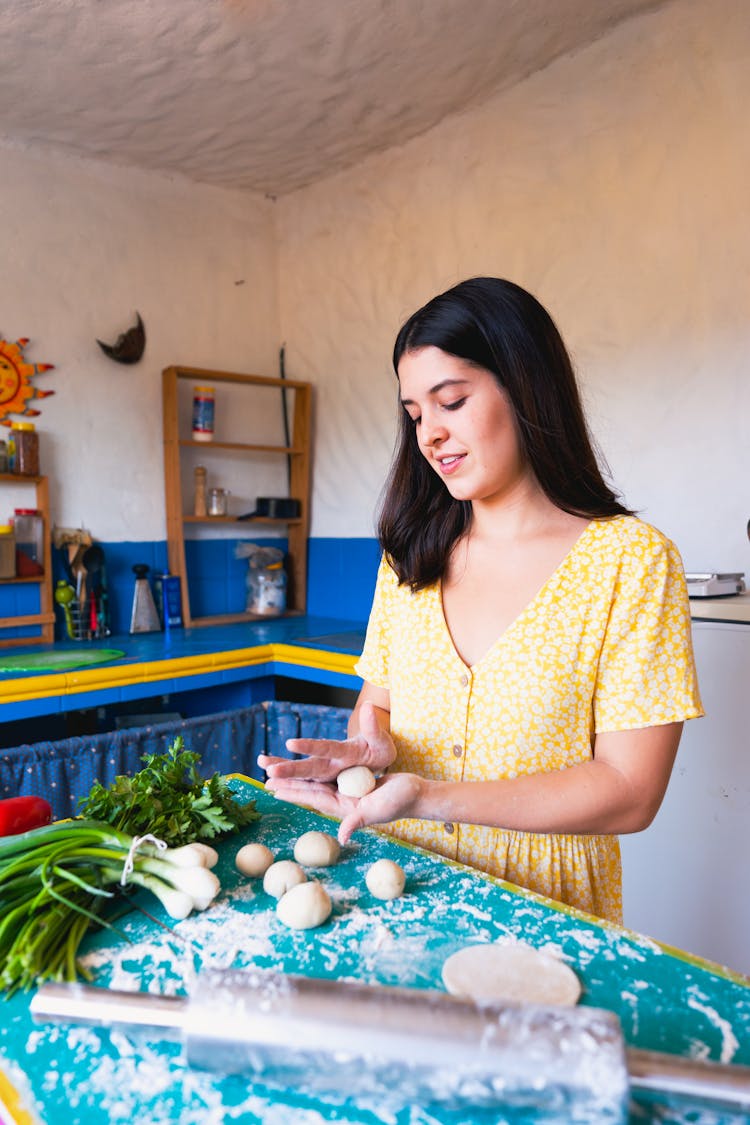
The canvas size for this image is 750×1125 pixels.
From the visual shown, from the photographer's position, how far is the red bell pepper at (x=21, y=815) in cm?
114

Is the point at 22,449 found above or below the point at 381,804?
above

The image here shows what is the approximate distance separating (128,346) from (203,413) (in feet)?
1.31

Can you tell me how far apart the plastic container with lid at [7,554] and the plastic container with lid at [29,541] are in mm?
49

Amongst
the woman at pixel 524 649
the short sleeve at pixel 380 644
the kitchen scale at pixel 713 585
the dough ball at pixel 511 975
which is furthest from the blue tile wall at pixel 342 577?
the dough ball at pixel 511 975

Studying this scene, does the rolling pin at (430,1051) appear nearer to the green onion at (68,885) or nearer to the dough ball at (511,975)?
the dough ball at (511,975)

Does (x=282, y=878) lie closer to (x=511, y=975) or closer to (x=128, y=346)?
(x=511, y=975)

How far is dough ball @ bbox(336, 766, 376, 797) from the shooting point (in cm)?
105

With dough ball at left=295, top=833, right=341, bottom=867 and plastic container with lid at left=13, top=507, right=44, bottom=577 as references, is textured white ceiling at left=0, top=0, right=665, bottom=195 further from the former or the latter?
dough ball at left=295, top=833, right=341, bottom=867

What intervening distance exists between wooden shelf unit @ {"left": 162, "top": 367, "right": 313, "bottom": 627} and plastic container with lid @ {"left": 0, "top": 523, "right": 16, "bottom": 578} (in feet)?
2.24

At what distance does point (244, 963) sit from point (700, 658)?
149cm

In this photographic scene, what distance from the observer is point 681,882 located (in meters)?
2.04

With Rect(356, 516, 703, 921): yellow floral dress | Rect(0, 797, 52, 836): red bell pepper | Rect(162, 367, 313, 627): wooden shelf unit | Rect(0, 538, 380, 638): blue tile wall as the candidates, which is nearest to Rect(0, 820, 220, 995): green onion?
Rect(0, 797, 52, 836): red bell pepper

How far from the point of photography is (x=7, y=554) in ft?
9.64

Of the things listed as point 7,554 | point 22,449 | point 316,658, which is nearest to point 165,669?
point 316,658
